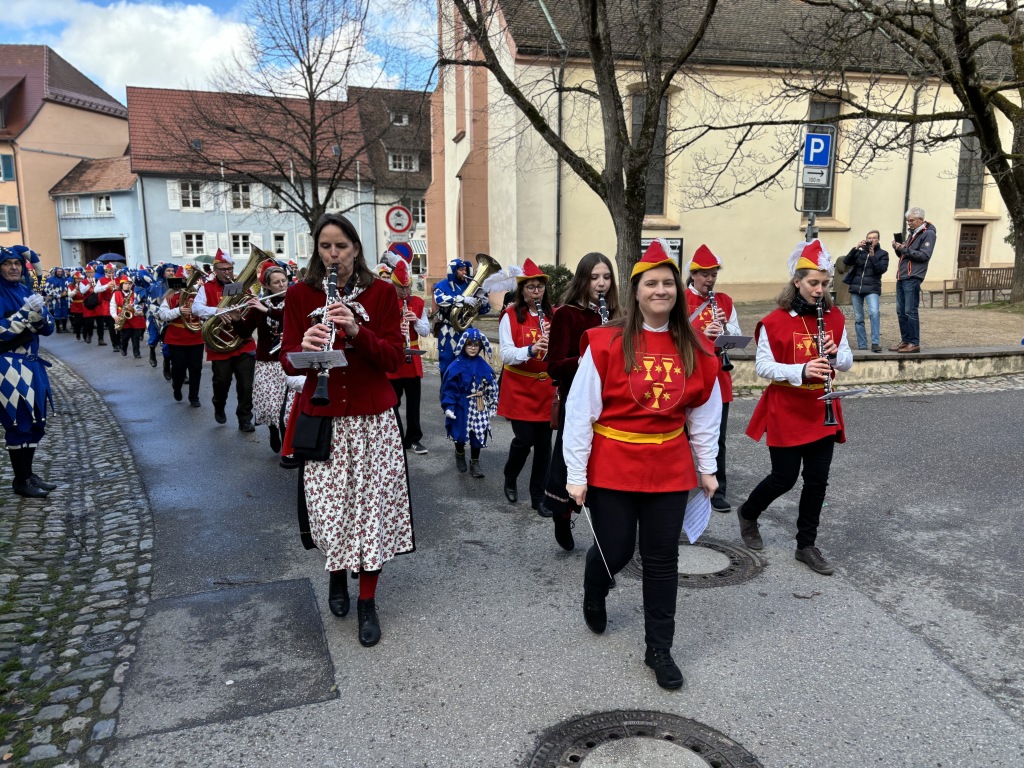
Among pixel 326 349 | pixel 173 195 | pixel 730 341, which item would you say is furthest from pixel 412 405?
pixel 173 195

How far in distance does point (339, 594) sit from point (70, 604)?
1.62 meters

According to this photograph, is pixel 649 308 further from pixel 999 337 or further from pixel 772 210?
pixel 772 210

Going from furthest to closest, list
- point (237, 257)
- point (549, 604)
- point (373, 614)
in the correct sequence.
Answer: point (237, 257) → point (549, 604) → point (373, 614)

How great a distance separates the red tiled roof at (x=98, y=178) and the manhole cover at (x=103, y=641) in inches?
1794

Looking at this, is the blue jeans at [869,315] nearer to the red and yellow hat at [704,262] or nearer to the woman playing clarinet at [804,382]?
the red and yellow hat at [704,262]

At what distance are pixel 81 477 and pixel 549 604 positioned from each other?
5.08m

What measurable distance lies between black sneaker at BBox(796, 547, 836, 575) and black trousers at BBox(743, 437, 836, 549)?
1.5 inches

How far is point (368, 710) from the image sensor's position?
3.19 m

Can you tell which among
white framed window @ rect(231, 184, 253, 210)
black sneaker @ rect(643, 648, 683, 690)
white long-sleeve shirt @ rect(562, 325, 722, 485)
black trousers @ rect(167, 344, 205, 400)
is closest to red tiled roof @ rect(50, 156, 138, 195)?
white framed window @ rect(231, 184, 253, 210)

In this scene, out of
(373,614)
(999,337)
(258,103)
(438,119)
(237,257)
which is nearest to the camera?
(373,614)

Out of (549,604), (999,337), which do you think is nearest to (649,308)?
(549,604)

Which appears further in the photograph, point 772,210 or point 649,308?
point 772,210

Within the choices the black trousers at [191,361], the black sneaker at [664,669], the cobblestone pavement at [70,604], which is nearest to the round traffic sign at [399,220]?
the black trousers at [191,361]

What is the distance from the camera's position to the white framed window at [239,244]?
44812 millimetres
